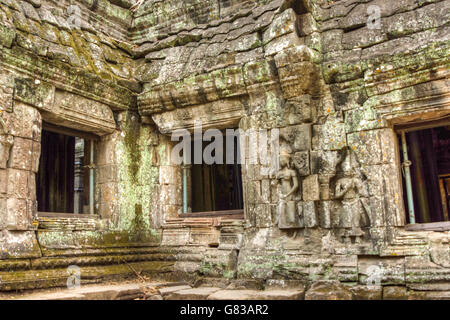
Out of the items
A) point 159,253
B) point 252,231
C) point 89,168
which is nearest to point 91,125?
point 89,168

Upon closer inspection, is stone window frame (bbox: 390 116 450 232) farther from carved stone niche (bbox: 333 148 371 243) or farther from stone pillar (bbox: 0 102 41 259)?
stone pillar (bbox: 0 102 41 259)

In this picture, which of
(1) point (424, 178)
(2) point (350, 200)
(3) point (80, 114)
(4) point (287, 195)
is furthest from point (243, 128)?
(1) point (424, 178)

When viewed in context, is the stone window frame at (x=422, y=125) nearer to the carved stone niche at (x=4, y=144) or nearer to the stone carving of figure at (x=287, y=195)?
the stone carving of figure at (x=287, y=195)

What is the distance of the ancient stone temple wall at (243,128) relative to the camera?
4703 mm

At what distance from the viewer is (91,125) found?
5.86 metres

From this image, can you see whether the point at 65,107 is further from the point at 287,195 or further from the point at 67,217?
the point at 287,195

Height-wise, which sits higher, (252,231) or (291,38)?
(291,38)

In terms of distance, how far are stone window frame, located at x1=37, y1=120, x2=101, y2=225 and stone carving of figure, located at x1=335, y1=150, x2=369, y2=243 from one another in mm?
3222

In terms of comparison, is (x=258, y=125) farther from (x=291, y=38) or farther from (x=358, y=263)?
(x=358, y=263)

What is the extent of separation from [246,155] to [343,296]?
7.24 feet

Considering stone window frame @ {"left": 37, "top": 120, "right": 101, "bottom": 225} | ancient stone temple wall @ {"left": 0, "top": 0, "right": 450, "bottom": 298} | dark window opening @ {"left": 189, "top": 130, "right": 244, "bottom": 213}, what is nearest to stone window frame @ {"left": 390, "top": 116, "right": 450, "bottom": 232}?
ancient stone temple wall @ {"left": 0, "top": 0, "right": 450, "bottom": 298}

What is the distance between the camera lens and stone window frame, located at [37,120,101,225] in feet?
17.0

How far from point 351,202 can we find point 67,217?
3578mm
